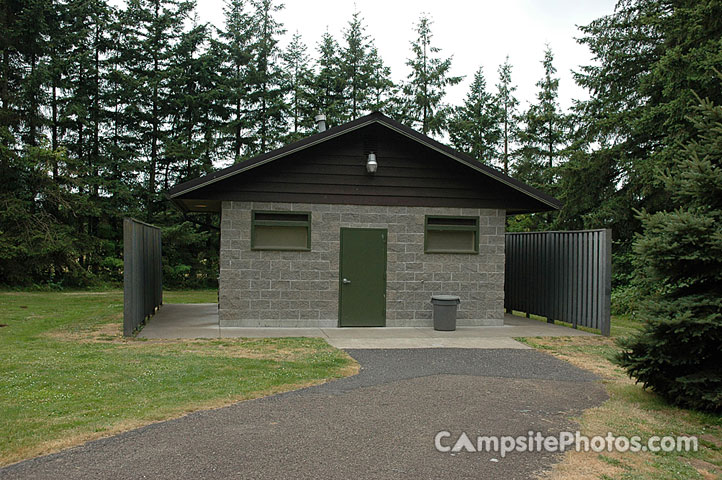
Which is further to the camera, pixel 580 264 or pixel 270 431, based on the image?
pixel 580 264

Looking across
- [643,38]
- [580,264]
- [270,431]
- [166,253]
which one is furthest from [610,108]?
[270,431]

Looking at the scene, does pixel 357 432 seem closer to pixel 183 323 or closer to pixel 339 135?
pixel 339 135

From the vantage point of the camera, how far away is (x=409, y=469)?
4664mm

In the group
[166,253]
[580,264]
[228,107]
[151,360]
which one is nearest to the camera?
[151,360]

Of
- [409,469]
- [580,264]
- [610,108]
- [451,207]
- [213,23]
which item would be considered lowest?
[409,469]

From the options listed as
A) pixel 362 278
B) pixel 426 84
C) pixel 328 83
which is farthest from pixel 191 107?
pixel 362 278

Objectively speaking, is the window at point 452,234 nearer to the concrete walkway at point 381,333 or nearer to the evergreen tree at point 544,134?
the concrete walkway at point 381,333

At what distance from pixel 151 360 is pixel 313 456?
4819 mm

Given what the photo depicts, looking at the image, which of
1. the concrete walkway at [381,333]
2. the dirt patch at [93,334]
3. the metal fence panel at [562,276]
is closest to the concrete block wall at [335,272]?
the concrete walkway at [381,333]

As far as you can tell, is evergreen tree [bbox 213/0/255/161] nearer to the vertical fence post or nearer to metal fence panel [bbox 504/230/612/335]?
metal fence panel [bbox 504/230/612/335]

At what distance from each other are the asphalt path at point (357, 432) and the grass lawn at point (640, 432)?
23 centimetres

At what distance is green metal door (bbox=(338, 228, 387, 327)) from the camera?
13227 mm

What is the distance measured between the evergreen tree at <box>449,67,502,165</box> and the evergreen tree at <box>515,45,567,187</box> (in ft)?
9.93

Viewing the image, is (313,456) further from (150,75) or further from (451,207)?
(150,75)
